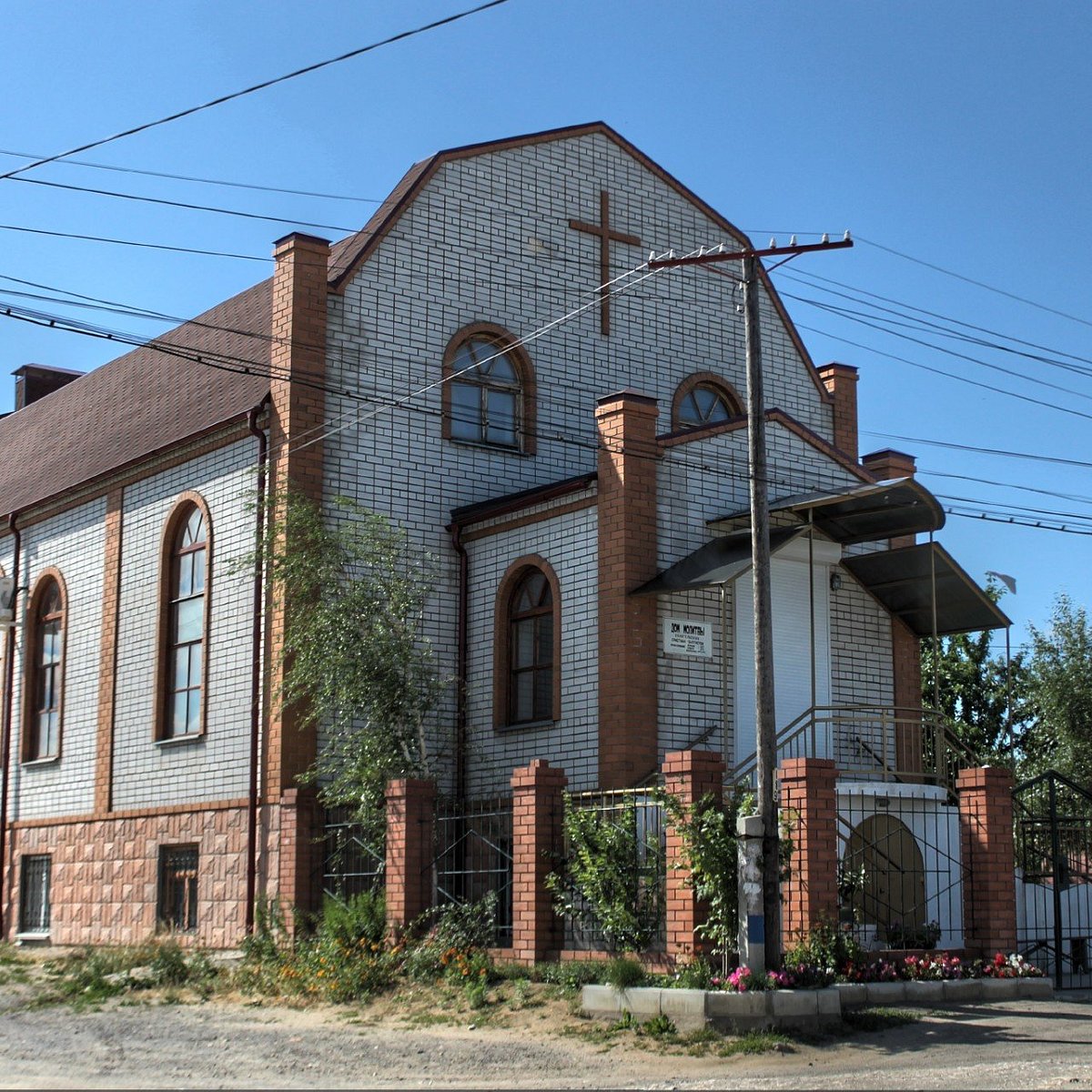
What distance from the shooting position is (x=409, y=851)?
55.5 feet

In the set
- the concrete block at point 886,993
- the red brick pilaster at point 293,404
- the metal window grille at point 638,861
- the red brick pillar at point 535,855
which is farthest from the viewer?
the red brick pilaster at point 293,404

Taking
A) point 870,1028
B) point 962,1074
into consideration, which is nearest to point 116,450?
point 870,1028

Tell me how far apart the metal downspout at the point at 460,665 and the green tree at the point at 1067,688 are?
12.0 metres

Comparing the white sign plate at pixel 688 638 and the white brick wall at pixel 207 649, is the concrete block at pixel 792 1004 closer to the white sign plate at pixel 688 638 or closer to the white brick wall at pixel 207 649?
the white sign plate at pixel 688 638

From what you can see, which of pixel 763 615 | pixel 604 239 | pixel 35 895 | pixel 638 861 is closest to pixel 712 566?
pixel 763 615

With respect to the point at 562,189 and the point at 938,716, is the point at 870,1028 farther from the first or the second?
the point at 562,189

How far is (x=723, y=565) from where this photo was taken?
701 inches

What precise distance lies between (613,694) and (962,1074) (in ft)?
23.9

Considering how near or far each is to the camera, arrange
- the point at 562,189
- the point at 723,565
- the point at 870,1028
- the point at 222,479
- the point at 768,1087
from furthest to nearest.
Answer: the point at 562,189 → the point at 222,479 → the point at 723,565 → the point at 870,1028 → the point at 768,1087

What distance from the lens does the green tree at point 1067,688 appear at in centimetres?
2767

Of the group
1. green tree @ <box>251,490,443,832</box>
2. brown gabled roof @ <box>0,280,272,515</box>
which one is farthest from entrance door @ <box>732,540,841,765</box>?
brown gabled roof @ <box>0,280,272,515</box>

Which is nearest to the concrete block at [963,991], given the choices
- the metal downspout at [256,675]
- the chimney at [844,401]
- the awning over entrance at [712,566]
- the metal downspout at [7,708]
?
the awning over entrance at [712,566]

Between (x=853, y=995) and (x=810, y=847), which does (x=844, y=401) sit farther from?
(x=853, y=995)

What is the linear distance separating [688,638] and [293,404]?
585 cm
